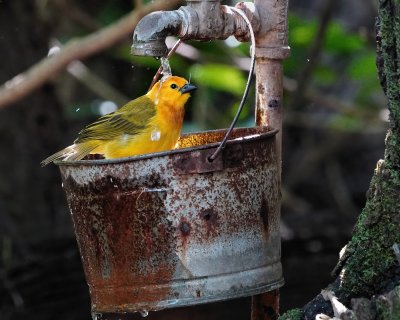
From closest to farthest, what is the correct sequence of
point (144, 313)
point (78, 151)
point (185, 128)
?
1. point (144, 313)
2. point (78, 151)
3. point (185, 128)

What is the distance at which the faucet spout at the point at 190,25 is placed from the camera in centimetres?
345

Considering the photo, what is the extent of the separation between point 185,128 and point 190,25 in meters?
3.43

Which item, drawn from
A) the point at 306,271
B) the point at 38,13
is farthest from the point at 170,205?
the point at 38,13

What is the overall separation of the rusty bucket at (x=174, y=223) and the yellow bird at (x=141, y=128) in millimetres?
1038

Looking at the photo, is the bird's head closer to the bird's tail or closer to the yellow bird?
the yellow bird

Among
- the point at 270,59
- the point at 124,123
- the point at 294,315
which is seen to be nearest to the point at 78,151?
the point at 124,123

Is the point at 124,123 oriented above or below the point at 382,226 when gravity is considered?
above

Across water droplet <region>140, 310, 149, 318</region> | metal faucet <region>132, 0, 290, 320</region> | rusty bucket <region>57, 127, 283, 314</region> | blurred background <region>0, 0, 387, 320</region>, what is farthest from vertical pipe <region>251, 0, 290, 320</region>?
blurred background <region>0, 0, 387, 320</region>

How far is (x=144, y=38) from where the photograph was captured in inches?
136

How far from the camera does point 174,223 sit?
3199mm

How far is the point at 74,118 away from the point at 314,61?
229 centimetres

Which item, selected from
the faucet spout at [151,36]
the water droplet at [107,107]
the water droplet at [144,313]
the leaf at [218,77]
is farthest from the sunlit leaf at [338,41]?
the water droplet at [144,313]

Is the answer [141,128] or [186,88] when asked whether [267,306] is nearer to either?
[141,128]

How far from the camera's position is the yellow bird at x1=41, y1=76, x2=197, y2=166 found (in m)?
4.36
